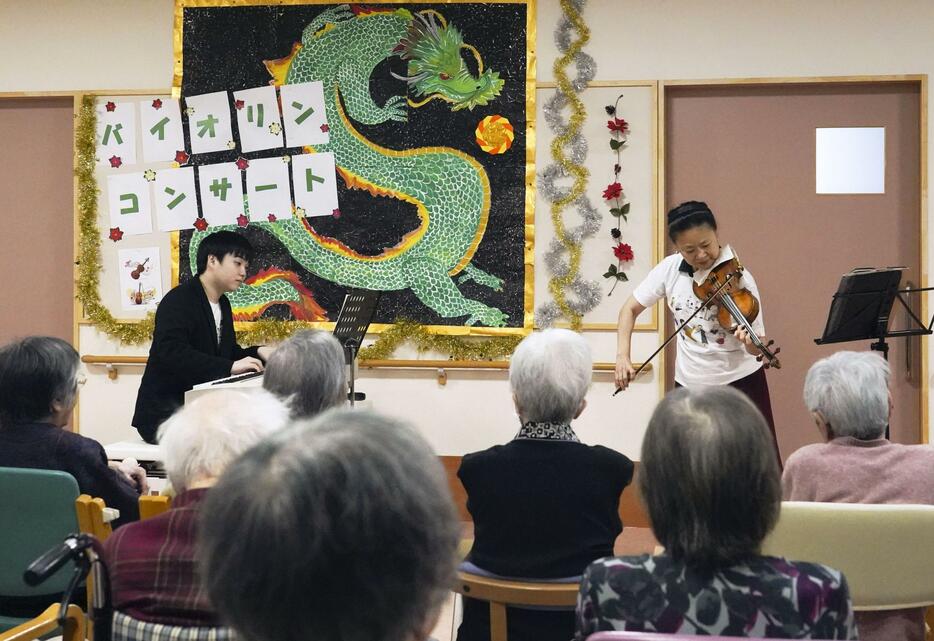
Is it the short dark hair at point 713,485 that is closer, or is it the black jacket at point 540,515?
the short dark hair at point 713,485

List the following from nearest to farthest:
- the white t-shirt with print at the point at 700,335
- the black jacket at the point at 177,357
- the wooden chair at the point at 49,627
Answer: the wooden chair at the point at 49,627, the white t-shirt with print at the point at 700,335, the black jacket at the point at 177,357

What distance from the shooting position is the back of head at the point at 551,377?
7.54 feet

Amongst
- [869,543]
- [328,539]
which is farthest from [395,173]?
[328,539]

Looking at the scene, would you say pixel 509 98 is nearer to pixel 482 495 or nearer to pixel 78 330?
pixel 78 330

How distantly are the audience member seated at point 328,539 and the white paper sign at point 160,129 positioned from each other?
185 inches

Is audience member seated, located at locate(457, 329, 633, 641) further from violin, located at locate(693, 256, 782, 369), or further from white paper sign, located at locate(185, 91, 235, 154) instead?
white paper sign, located at locate(185, 91, 235, 154)

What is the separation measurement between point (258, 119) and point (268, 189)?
374mm

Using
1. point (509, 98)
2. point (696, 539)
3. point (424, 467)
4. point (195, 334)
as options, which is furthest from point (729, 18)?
point (424, 467)

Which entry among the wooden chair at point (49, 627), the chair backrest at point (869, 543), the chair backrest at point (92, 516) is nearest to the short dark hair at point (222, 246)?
the chair backrest at point (92, 516)

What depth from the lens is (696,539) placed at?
55.3 inches

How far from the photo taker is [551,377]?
7.60 ft

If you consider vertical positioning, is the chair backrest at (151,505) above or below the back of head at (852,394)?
below

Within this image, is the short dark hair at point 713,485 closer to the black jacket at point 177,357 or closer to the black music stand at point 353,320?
the black music stand at point 353,320

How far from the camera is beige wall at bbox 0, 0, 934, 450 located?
4887mm
